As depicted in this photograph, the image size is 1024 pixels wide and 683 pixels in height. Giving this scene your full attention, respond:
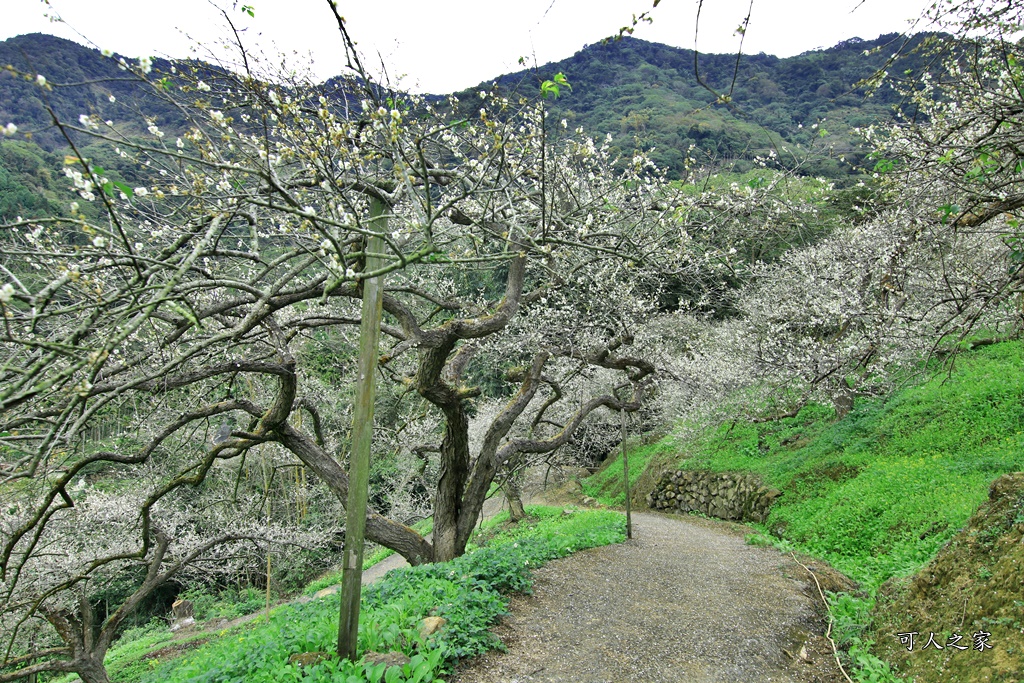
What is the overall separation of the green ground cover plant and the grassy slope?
15.6 ft

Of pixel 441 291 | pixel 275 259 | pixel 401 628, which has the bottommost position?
pixel 401 628

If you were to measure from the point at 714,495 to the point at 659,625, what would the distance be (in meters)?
9.25

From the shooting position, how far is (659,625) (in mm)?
5840

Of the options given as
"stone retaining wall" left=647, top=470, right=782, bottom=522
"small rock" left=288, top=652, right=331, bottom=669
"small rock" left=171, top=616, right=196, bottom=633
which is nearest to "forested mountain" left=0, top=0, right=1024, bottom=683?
"small rock" left=288, top=652, right=331, bottom=669

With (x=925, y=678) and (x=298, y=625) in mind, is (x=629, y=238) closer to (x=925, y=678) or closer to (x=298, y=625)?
(x=925, y=678)

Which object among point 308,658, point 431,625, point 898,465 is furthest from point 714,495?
point 308,658

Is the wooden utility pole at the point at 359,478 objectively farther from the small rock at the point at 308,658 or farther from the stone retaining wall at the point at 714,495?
the stone retaining wall at the point at 714,495

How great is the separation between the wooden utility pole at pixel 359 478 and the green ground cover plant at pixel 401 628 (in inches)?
9.5

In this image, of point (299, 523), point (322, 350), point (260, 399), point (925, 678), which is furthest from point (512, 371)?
point (322, 350)

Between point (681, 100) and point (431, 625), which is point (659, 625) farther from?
point (681, 100)

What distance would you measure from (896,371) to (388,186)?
34.4 feet

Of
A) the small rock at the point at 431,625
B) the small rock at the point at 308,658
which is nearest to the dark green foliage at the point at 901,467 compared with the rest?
the small rock at the point at 431,625

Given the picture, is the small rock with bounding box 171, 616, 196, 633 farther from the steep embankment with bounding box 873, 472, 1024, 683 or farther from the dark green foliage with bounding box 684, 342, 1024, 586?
the steep embankment with bounding box 873, 472, 1024, 683

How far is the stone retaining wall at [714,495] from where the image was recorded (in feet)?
41.3
